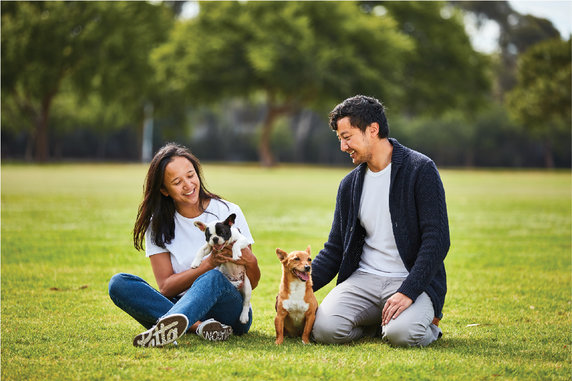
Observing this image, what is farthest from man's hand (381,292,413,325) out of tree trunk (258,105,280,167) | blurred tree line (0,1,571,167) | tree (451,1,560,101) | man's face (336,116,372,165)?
tree (451,1,560,101)

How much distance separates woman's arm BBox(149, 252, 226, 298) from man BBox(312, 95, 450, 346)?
93 cm

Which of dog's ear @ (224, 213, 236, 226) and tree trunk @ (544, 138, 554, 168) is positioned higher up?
tree trunk @ (544, 138, 554, 168)

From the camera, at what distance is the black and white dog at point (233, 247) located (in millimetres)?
4910

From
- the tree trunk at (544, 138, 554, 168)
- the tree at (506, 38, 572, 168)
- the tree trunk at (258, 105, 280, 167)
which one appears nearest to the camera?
the tree at (506, 38, 572, 168)

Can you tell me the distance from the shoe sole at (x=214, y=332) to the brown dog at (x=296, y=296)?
0.41 meters

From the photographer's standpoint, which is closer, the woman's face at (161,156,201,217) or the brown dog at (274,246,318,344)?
the brown dog at (274,246,318,344)

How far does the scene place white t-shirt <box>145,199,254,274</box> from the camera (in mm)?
5332

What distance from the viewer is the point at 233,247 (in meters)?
5.00

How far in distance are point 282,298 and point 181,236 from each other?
37.8 inches

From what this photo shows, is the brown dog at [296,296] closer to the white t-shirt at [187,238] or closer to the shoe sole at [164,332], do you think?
the white t-shirt at [187,238]

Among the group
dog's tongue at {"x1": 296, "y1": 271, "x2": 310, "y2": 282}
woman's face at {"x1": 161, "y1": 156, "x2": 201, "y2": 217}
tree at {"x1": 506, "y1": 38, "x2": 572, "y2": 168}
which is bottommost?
dog's tongue at {"x1": 296, "y1": 271, "x2": 310, "y2": 282}

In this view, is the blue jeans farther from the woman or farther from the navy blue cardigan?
the navy blue cardigan

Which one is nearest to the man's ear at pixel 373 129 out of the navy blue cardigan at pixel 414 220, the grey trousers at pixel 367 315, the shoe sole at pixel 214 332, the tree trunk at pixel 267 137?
the navy blue cardigan at pixel 414 220

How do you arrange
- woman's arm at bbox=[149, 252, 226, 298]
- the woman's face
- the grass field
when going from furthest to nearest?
the woman's face → woman's arm at bbox=[149, 252, 226, 298] → the grass field
